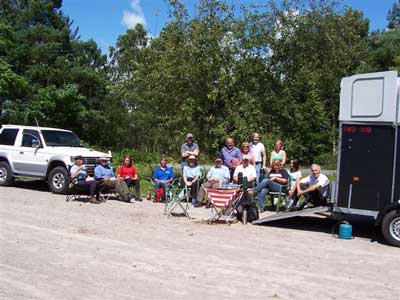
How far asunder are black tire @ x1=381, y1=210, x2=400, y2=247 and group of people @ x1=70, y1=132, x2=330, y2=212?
1702mm

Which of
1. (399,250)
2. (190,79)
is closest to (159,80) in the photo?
(190,79)

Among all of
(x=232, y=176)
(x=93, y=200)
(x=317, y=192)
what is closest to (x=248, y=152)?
(x=232, y=176)

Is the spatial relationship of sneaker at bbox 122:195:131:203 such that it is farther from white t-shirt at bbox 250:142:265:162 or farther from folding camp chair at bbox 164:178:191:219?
white t-shirt at bbox 250:142:265:162

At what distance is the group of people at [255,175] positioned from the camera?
10469 mm

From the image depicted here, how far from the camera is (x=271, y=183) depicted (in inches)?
459

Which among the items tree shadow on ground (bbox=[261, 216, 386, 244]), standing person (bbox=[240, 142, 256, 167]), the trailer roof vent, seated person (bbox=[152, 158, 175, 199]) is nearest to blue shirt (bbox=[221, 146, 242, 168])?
standing person (bbox=[240, 142, 256, 167])

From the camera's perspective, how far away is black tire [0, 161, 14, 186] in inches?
621

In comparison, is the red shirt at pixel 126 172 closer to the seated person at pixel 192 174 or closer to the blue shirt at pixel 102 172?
the blue shirt at pixel 102 172

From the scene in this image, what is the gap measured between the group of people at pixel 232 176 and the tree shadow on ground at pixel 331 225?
0.39 metres

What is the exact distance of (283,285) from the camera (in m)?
5.97

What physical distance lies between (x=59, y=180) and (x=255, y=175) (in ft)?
18.8

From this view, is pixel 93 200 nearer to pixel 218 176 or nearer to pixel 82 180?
pixel 82 180

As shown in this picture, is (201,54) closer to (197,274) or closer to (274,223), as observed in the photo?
(274,223)

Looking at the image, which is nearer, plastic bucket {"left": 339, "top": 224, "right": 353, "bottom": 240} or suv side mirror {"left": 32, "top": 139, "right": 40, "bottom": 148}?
plastic bucket {"left": 339, "top": 224, "right": 353, "bottom": 240}
